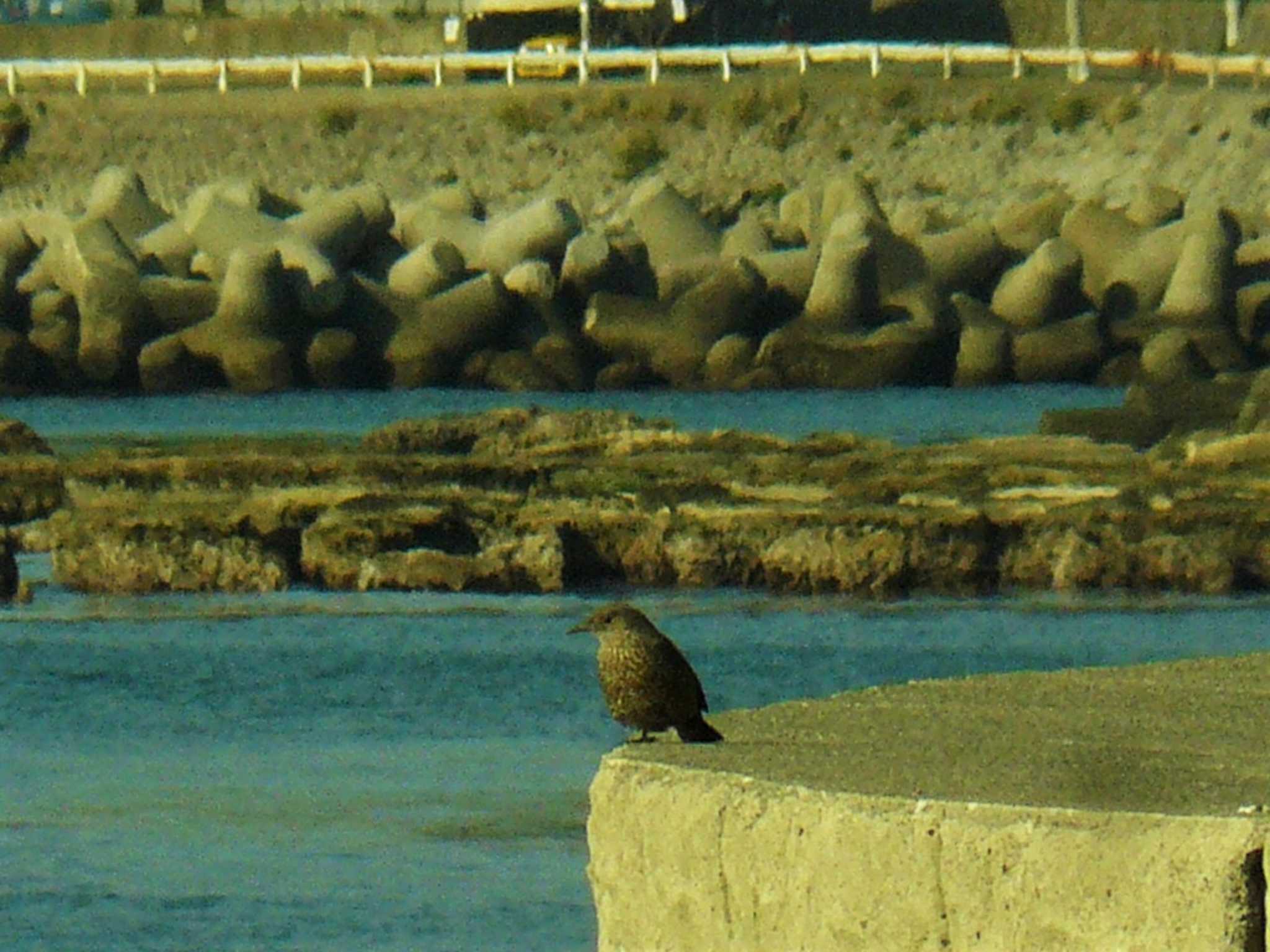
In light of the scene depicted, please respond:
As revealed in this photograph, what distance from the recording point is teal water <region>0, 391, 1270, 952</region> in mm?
11195

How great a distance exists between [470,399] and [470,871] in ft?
75.1

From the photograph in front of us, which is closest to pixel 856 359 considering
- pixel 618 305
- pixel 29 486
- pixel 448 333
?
pixel 618 305

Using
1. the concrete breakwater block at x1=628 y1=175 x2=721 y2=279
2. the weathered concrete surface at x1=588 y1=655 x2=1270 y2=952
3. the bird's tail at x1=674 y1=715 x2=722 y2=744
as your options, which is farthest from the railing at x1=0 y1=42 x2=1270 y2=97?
Result: the weathered concrete surface at x1=588 y1=655 x2=1270 y2=952

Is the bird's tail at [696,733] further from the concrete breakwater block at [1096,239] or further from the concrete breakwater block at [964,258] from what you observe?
the concrete breakwater block at [1096,239]

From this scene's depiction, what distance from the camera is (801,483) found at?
21422mm

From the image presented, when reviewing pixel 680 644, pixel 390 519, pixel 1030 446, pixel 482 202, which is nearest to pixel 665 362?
pixel 482 202

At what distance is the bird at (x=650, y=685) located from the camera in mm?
7438

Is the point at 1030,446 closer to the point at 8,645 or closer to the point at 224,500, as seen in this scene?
the point at 224,500

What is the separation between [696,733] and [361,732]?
8.05 metres

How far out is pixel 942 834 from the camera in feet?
20.5

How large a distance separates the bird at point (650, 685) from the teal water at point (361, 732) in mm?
2824

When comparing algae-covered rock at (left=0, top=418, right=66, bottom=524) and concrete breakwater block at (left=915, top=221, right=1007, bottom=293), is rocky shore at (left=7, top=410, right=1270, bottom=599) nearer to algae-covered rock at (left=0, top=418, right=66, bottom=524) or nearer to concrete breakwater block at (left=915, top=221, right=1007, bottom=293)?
algae-covered rock at (left=0, top=418, right=66, bottom=524)

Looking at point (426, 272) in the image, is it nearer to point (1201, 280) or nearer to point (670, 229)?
point (670, 229)

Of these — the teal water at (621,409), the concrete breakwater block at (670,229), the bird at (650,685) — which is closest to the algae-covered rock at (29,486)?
the teal water at (621,409)
